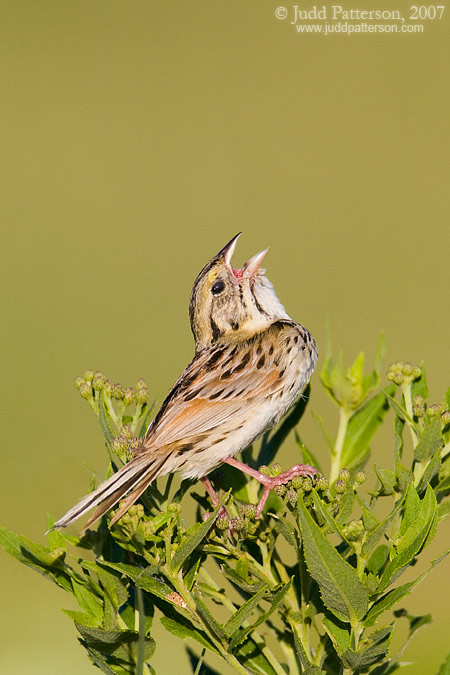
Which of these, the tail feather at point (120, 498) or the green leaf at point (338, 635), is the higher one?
the tail feather at point (120, 498)

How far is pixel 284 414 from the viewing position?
11.4 feet

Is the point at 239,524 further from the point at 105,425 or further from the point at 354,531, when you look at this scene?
the point at 105,425

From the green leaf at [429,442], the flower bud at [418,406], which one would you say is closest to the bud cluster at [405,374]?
the flower bud at [418,406]

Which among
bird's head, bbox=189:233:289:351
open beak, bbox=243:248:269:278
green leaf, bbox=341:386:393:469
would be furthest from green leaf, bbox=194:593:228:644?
open beak, bbox=243:248:269:278

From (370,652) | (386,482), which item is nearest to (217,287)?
(386,482)

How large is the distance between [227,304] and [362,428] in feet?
4.41

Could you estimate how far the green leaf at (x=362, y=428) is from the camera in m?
2.91

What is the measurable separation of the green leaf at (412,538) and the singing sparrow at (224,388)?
487mm

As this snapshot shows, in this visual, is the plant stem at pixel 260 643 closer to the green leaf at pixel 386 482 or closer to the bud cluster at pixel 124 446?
the bud cluster at pixel 124 446

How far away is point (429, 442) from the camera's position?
2281mm

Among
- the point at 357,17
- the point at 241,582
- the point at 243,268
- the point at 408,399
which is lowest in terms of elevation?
the point at 241,582

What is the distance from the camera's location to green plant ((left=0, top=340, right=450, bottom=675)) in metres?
1.98

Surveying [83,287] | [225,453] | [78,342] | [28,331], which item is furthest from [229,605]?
[83,287]

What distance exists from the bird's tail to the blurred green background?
182 centimetres
